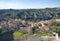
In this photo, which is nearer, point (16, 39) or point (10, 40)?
point (16, 39)

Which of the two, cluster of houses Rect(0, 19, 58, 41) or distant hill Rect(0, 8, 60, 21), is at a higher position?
cluster of houses Rect(0, 19, 58, 41)

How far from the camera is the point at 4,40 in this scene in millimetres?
12109

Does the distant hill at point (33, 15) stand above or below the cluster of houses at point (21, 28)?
below

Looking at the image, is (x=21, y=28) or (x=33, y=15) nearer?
(x=21, y=28)

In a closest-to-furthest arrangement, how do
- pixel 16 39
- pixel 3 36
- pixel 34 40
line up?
pixel 34 40
pixel 16 39
pixel 3 36

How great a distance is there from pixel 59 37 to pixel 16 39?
82.4 inches

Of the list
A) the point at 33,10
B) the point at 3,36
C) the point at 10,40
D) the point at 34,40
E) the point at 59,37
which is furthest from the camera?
the point at 33,10

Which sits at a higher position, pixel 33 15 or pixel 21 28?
pixel 21 28

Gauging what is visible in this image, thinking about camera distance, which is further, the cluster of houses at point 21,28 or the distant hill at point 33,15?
the distant hill at point 33,15

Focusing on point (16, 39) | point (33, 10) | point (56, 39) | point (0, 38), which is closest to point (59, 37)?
point (56, 39)

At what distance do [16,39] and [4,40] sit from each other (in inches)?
53.8

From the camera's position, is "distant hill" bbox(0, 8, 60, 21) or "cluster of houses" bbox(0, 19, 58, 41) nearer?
"cluster of houses" bbox(0, 19, 58, 41)

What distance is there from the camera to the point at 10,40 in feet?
39.0

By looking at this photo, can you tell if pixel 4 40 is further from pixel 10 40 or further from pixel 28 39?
pixel 28 39
